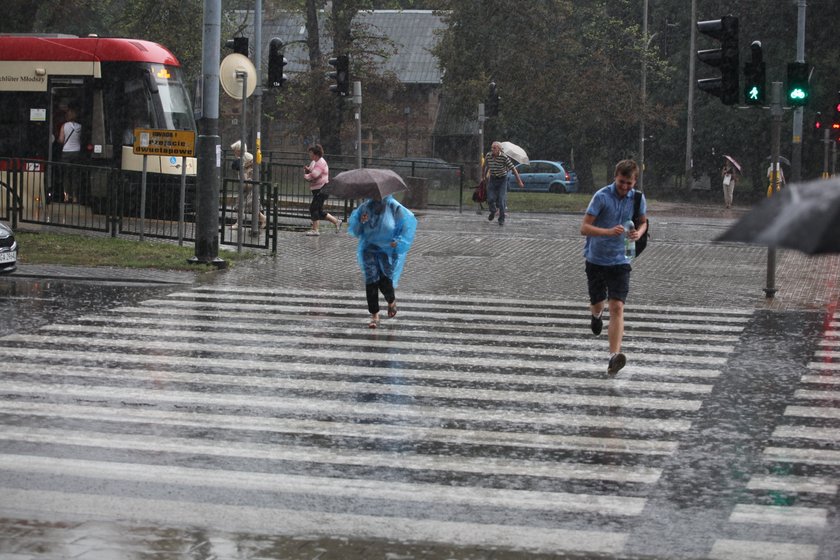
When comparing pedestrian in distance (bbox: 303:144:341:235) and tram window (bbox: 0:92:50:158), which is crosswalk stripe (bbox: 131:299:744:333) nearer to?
pedestrian in distance (bbox: 303:144:341:235)

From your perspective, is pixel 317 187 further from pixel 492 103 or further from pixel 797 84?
pixel 492 103

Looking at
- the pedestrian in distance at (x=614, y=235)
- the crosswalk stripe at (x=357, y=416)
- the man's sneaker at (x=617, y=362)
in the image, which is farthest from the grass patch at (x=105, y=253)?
the crosswalk stripe at (x=357, y=416)

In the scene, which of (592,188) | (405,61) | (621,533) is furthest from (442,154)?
(621,533)

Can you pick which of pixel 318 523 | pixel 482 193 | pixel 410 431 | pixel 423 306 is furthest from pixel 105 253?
pixel 482 193

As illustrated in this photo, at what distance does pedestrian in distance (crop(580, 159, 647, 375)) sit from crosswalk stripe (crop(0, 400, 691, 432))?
195 cm

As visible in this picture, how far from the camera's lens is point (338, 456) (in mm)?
8336

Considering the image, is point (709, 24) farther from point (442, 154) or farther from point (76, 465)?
point (442, 154)

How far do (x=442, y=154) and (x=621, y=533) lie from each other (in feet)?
230

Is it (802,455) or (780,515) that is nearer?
(780,515)

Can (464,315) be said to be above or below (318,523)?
above

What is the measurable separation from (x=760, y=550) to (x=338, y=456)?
281cm

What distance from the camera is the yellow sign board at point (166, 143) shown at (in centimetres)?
2056

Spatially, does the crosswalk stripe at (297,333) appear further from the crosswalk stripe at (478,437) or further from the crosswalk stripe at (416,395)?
the crosswalk stripe at (478,437)

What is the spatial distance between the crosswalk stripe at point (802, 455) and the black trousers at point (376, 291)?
620 cm
